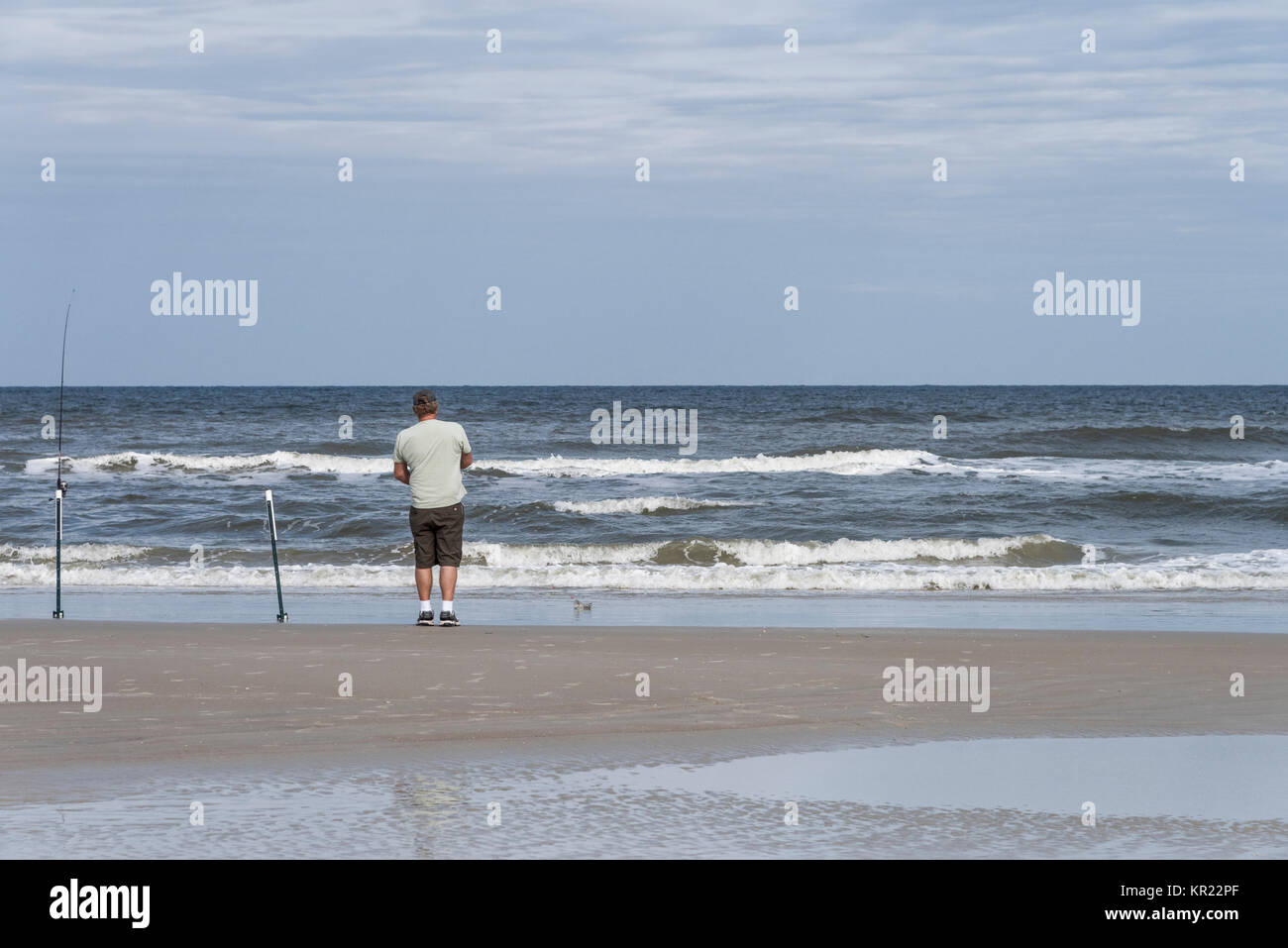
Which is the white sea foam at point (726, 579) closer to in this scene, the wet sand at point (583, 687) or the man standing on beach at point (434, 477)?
the wet sand at point (583, 687)

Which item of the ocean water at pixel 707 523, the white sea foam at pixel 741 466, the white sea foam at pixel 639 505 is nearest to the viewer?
the ocean water at pixel 707 523

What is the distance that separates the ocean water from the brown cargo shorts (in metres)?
1.77

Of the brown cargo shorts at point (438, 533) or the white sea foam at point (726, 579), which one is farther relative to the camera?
the white sea foam at point (726, 579)

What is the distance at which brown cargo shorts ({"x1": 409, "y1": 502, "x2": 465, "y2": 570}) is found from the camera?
9711mm

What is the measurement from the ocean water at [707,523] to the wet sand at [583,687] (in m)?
2.13

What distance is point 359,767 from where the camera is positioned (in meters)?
5.63

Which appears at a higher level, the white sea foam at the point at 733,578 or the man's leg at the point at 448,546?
the man's leg at the point at 448,546

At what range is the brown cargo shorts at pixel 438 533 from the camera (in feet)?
31.9

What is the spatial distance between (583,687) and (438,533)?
101 inches

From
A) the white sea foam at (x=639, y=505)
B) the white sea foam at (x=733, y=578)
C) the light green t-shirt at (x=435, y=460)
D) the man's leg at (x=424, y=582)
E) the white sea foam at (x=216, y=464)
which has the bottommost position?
the white sea foam at (x=733, y=578)

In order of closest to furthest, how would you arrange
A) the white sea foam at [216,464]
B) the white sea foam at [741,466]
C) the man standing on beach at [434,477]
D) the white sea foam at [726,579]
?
1. the man standing on beach at [434,477]
2. the white sea foam at [726,579]
3. the white sea foam at [741,466]
4. the white sea foam at [216,464]

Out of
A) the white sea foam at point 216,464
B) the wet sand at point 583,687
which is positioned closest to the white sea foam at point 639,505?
the white sea foam at point 216,464
